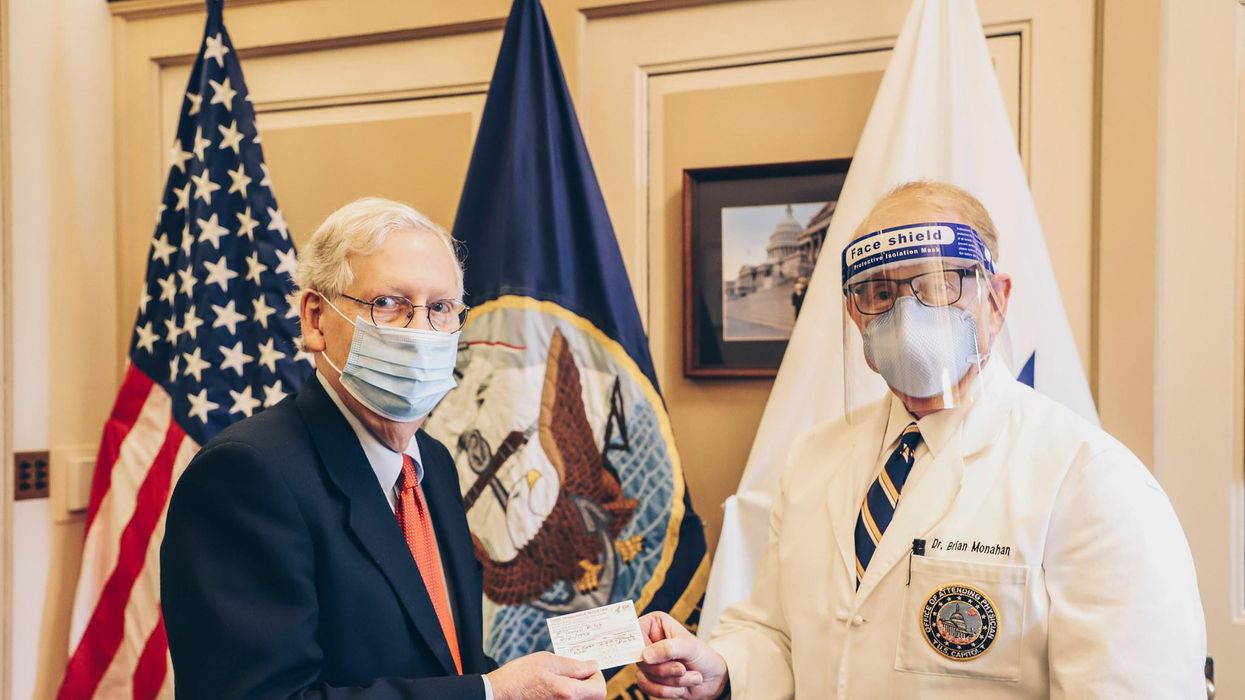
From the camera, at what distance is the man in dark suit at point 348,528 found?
1.10 meters

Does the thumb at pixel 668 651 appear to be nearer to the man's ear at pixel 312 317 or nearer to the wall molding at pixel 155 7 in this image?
the man's ear at pixel 312 317

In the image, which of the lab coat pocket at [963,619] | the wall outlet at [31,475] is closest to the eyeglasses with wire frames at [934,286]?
the lab coat pocket at [963,619]

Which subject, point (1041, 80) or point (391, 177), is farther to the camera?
point (391, 177)

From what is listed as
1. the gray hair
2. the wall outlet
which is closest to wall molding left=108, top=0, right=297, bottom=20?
the wall outlet

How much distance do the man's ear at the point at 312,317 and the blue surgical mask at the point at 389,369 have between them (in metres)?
0.03

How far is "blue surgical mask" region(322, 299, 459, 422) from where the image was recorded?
49.9 inches

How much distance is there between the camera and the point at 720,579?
1943mm

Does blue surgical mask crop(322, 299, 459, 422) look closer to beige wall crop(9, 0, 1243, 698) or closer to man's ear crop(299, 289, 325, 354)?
man's ear crop(299, 289, 325, 354)

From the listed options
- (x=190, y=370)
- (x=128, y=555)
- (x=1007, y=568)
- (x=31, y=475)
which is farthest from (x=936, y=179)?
(x=31, y=475)

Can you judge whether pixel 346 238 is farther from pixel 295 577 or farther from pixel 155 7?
pixel 155 7

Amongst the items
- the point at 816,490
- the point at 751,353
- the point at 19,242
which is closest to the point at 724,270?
the point at 751,353

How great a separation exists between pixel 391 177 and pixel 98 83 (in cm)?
88

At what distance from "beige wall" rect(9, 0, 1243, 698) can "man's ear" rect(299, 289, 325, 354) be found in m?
1.05

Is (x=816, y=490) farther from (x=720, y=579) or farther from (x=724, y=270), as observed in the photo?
(x=724, y=270)
